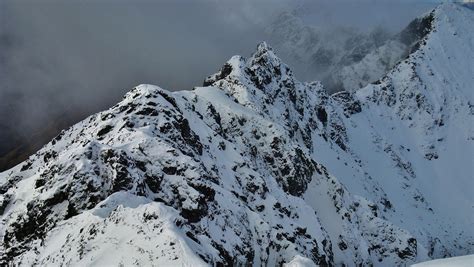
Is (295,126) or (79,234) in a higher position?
(295,126)

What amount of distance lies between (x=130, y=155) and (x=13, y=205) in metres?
16.5

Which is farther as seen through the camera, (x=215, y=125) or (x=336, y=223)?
(x=336, y=223)

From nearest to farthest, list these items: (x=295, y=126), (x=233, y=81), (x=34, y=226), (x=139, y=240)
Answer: (x=139, y=240) → (x=34, y=226) → (x=233, y=81) → (x=295, y=126)

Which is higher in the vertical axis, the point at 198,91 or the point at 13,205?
the point at 198,91

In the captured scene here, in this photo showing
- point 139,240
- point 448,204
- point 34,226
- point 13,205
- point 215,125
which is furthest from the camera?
point 448,204

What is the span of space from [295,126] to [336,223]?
35.1 m

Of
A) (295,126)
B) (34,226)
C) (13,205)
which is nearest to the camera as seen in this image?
(34,226)

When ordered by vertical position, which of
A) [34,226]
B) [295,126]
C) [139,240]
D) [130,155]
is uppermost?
[295,126]

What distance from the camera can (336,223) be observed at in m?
96.4

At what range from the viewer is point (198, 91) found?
322 feet

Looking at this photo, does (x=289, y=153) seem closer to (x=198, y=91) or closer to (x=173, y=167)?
(x=198, y=91)

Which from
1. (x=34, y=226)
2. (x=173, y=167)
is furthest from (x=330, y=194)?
(x=34, y=226)

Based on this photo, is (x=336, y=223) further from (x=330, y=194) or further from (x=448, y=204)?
(x=448, y=204)

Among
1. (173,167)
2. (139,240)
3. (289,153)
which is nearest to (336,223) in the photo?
(289,153)
